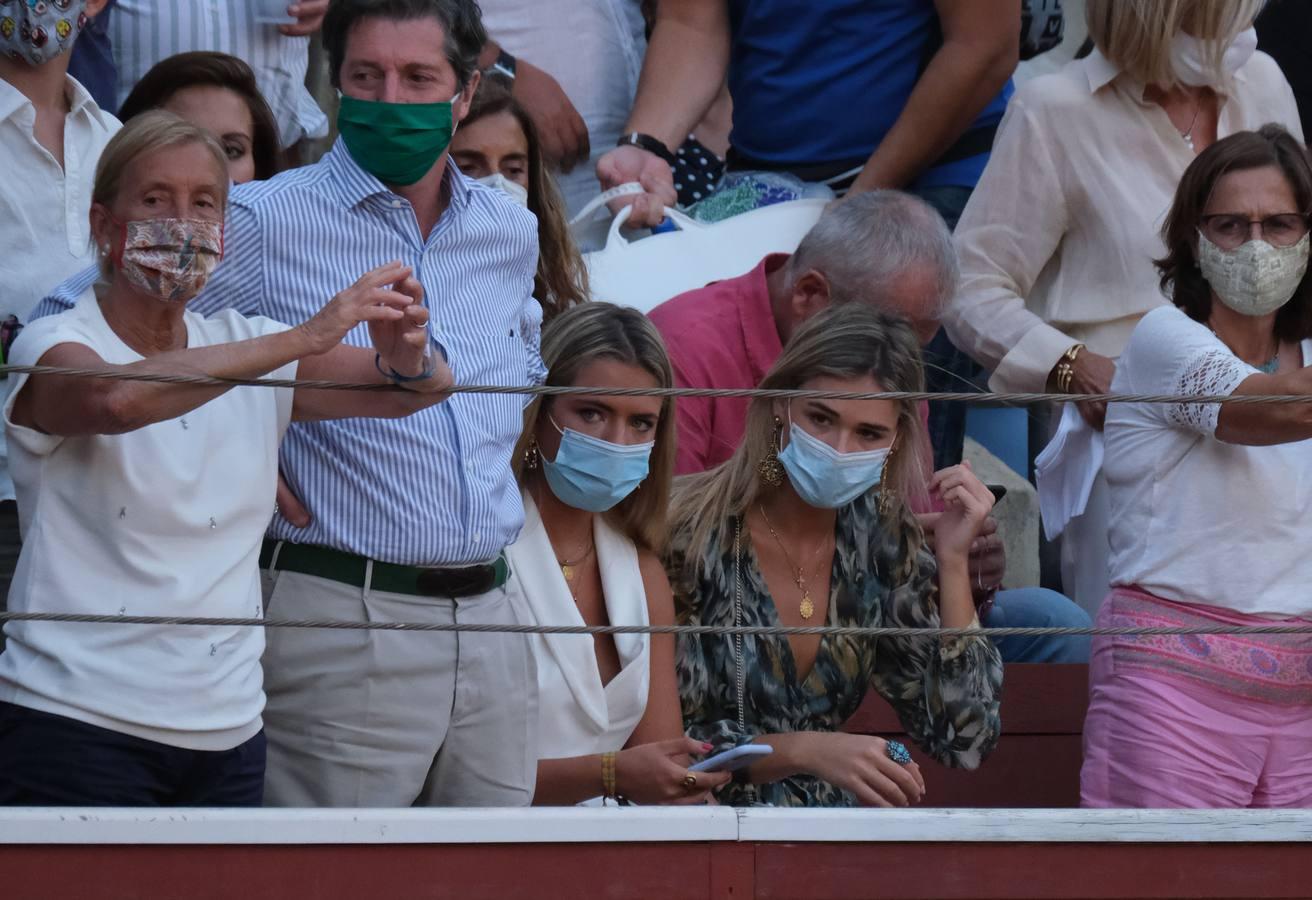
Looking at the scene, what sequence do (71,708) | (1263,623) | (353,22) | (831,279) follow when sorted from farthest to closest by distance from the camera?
(831,279) < (1263,623) < (353,22) < (71,708)

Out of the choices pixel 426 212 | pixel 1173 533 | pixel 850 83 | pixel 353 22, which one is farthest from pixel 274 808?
pixel 850 83

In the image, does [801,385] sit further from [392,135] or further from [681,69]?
[681,69]

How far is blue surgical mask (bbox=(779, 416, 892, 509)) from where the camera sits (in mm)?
3736

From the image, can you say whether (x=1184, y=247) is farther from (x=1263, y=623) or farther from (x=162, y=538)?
(x=162, y=538)

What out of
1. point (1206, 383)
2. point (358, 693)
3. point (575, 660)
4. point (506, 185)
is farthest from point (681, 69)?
point (358, 693)

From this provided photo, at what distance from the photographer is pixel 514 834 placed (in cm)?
301

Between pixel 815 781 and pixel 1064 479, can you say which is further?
pixel 1064 479

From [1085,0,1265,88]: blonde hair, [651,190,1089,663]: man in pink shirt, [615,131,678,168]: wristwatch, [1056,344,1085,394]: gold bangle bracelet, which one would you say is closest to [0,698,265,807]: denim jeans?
[651,190,1089,663]: man in pink shirt

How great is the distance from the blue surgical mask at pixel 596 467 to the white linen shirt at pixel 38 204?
91 cm

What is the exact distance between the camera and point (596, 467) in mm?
3549

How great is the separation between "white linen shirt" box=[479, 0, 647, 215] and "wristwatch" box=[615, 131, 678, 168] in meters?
0.17

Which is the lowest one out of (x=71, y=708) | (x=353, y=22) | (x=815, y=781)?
(x=815, y=781)

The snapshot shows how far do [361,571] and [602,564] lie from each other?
617 mm

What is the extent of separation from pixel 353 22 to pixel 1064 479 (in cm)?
194
